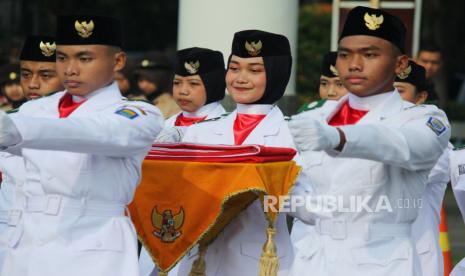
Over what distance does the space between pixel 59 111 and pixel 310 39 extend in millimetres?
17796

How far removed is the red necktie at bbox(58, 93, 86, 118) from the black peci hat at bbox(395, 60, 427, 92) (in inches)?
130

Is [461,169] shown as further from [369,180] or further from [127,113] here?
[127,113]

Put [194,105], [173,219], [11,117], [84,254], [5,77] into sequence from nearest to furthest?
[11,117], [84,254], [173,219], [194,105], [5,77]

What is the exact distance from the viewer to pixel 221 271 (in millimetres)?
8297

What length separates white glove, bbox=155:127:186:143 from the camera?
28.3ft

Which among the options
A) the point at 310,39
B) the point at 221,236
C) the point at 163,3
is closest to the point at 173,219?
the point at 221,236

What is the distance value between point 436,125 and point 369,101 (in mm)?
435

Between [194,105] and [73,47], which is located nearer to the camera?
[73,47]

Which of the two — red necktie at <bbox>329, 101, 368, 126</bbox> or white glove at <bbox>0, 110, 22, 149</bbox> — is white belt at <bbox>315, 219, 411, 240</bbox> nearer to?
red necktie at <bbox>329, 101, 368, 126</bbox>

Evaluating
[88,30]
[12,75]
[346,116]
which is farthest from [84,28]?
[12,75]

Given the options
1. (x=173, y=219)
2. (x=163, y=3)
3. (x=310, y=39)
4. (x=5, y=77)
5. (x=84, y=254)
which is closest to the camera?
(x=84, y=254)

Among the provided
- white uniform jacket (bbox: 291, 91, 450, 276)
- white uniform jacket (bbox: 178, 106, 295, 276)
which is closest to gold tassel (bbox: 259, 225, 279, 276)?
white uniform jacket (bbox: 178, 106, 295, 276)

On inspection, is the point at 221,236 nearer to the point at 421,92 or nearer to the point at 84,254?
the point at 84,254

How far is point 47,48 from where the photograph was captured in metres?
9.79
